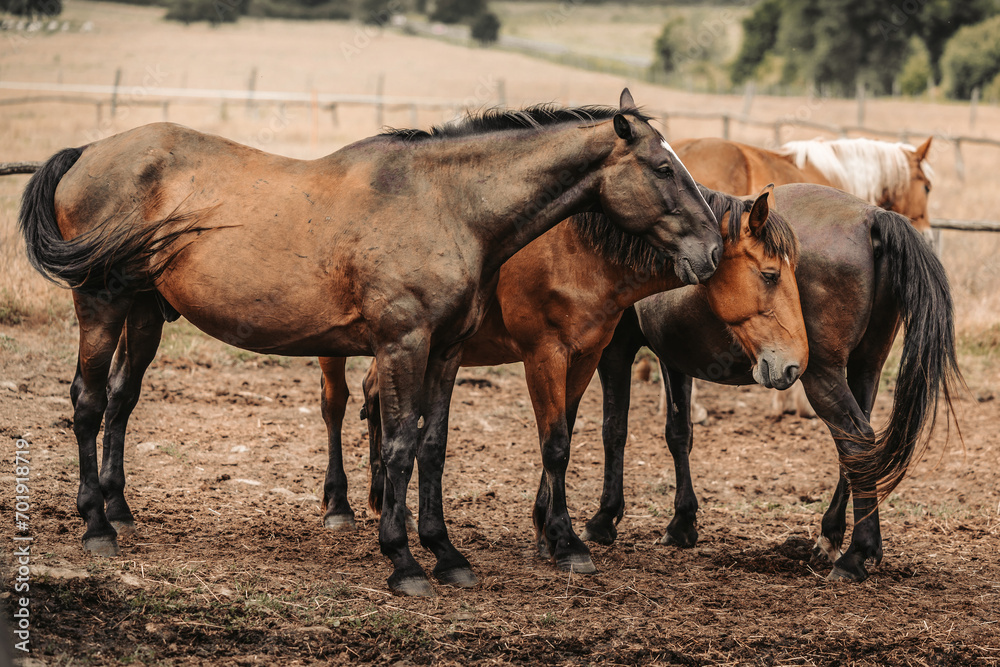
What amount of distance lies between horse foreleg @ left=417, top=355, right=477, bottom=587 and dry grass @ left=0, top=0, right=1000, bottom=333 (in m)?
5.19

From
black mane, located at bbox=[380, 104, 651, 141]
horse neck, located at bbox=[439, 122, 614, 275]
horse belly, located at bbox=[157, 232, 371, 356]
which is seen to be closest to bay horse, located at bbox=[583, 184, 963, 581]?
horse neck, located at bbox=[439, 122, 614, 275]

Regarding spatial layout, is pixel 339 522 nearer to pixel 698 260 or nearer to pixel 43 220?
pixel 43 220

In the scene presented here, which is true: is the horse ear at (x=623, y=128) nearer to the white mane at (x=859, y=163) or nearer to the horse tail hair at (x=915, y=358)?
the horse tail hair at (x=915, y=358)

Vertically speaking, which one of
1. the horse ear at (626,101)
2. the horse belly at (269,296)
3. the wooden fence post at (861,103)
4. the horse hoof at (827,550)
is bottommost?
the horse hoof at (827,550)

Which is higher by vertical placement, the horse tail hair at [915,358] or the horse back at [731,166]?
the horse back at [731,166]

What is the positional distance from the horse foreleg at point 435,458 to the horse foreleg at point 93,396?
155cm

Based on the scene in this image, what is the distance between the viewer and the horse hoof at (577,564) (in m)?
4.31

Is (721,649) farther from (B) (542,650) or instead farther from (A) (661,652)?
(B) (542,650)

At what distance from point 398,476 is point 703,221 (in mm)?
1844

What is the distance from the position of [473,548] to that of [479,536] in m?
0.19

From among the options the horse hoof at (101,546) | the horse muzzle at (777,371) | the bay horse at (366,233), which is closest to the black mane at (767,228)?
the bay horse at (366,233)

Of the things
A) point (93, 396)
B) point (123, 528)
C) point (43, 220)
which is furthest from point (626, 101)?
point (123, 528)

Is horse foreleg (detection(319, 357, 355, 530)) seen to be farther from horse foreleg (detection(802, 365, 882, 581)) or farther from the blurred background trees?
the blurred background trees

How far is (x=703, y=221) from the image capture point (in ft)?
12.1
